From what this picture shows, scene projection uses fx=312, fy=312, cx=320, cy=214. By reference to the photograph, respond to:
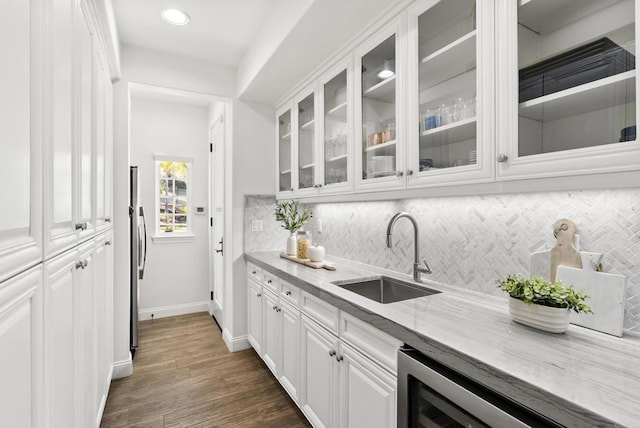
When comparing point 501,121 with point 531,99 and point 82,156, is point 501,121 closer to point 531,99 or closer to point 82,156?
point 531,99

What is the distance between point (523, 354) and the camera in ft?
2.99

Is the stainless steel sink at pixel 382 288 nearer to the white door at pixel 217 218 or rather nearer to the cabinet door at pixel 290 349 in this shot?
the cabinet door at pixel 290 349

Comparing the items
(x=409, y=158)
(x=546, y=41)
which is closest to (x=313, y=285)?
(x=409, y=158)

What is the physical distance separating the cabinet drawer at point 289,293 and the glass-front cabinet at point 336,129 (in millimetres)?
723

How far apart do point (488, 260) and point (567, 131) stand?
685mm

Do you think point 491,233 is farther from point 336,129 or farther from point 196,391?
point 196,391

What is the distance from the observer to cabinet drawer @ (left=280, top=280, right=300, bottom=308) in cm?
201

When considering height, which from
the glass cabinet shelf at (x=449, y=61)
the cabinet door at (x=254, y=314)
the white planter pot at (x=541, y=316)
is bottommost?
the cabinet door at (x=254, y=314)

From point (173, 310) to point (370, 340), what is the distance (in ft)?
11.5

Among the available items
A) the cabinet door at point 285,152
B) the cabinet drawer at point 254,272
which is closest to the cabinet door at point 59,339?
the cabinet drawer at point 254,272

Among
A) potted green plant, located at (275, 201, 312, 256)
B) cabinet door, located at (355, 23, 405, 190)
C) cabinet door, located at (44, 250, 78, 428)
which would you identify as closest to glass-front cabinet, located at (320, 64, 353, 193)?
cabinet door, located at (355, 23, 405, 190)

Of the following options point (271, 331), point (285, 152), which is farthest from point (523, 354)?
point (285, 152)

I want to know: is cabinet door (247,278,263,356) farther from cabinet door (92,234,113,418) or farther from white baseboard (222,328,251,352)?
cabinet door (92,234,113,418)

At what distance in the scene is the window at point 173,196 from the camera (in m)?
4.04
